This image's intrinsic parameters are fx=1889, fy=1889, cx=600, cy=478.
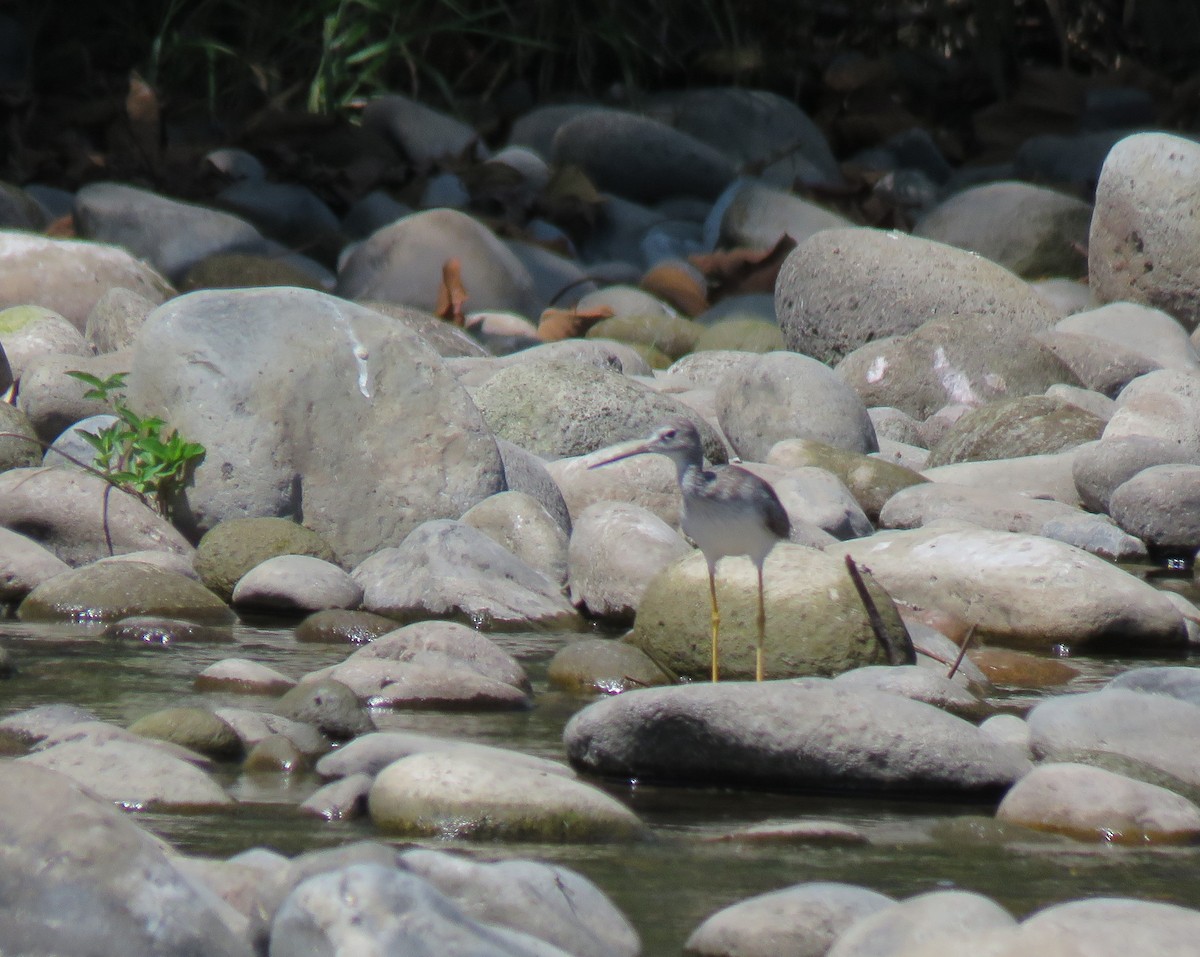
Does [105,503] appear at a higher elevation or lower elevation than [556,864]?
lower

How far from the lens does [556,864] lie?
366cm

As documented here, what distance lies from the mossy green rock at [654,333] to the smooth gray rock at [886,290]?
2.21ft

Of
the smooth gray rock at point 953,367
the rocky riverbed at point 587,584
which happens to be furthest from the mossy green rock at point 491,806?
the smooth gray rock at point 953,367

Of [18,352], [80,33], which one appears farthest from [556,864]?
[80,33]

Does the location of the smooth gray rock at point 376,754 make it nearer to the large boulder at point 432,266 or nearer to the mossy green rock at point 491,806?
the mossy green rock at point 491,806

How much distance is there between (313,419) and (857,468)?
2.48 meters

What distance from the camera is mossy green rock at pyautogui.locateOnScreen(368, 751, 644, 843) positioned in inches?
151

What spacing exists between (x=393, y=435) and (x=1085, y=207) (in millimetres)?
7466

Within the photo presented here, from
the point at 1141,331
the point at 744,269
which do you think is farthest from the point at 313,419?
the point at 744,269

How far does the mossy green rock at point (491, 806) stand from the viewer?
151 inches

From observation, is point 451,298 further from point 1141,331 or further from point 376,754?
point 376,754

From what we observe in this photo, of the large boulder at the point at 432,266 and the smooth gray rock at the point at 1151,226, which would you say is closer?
the large boulder at the point at 432,266

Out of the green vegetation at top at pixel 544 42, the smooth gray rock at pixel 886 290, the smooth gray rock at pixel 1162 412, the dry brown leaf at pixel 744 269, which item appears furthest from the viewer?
the green vegetation at top at pixel 544 42

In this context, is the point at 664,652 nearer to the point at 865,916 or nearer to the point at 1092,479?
the point at 865,916
